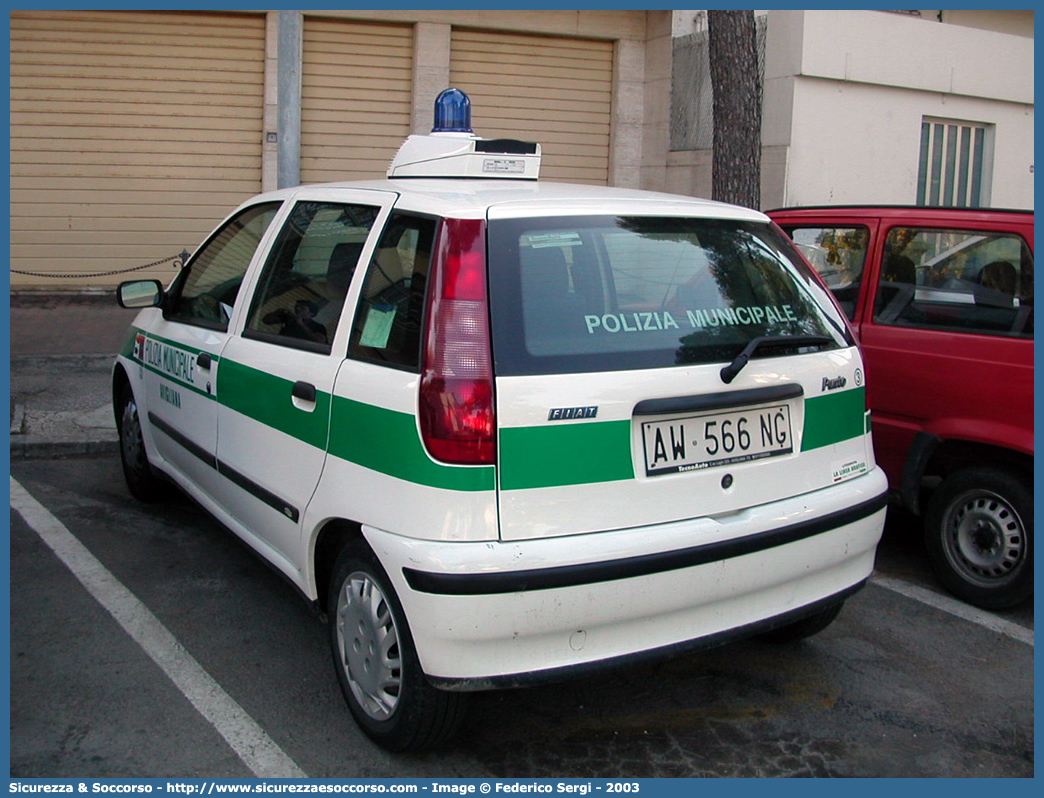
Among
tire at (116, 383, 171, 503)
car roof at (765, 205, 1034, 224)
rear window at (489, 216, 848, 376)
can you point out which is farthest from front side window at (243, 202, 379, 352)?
car roof at (765, 205, 1034, 224)

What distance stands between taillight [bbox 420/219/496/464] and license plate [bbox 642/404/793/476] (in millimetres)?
494

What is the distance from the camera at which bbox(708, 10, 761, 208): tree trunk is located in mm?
7379

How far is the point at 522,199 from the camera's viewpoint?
3170 millimetres

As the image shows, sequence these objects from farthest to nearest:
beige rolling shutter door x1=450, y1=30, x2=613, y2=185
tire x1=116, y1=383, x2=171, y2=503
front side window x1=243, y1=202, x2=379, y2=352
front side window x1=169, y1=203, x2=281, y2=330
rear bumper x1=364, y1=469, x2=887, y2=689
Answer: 1. beige rolling shutter door x1=450, y1=30, x2=613, y2=185
2. tire x1=116, y1=383, x2=171, y2=503
3. front side window x1=169, y1=203, x2=281, y2=330
4. front side window x1=243, y1=202, x2=379, y2=352
5. rear bumper x1=364, y1=469, x2=887, y2=689

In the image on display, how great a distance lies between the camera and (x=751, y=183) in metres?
7.52

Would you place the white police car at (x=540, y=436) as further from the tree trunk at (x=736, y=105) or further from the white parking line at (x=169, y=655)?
the tree trunk at (x=736, y=105)

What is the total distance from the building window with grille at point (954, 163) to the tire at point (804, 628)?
386 inches

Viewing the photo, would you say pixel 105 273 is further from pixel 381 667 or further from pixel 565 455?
pixel 565 455

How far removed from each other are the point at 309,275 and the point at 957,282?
2816 mm

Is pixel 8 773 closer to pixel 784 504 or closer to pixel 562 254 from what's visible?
pixel 562 254

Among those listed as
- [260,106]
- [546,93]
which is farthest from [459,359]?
[546,93]

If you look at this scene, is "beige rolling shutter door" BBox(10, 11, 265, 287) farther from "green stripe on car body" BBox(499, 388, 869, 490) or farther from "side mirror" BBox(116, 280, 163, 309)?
"green stripe on car body" BBox(499, 388, 869, 490)
